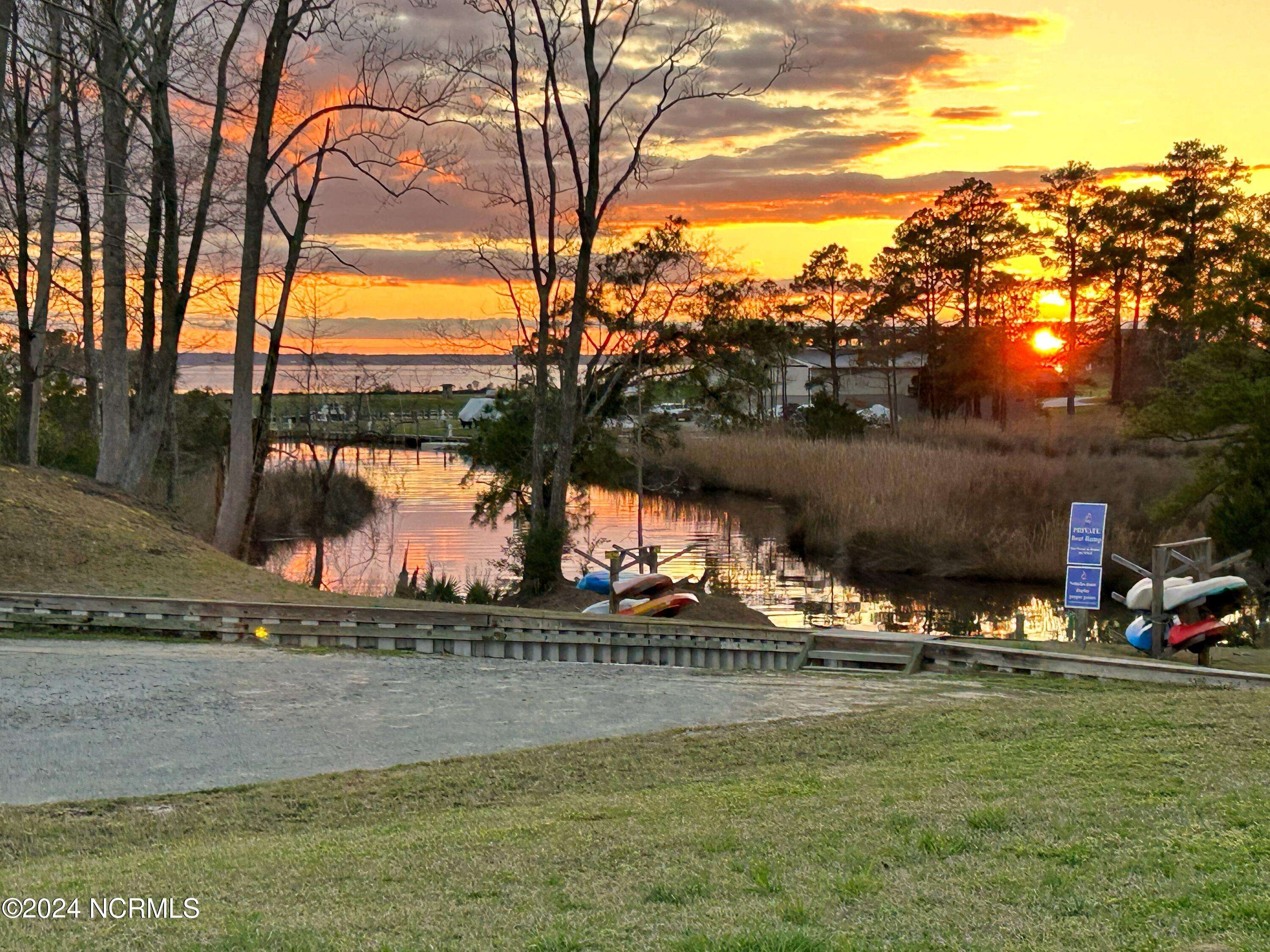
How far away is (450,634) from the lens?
15266 millimetres

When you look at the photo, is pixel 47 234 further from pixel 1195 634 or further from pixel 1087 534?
pixel 1195 634

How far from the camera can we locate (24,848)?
7.18m

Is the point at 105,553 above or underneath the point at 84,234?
underneath

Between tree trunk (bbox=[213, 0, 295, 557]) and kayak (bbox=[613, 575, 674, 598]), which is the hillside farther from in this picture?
kayak (bbox=[613, 575, 674, 598])

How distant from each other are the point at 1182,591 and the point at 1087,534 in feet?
5.50

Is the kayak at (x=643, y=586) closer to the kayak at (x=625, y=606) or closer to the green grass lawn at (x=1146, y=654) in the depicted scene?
the kayak at (x=625, y=606)

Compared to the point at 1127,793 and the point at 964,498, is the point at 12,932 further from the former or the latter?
the point at 964,498

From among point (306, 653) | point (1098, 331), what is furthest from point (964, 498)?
point (1098, 331)

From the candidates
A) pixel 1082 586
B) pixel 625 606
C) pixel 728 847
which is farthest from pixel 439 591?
pixel 728 847

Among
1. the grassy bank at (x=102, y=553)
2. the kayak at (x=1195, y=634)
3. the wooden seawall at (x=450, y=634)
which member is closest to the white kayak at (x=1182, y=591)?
the kayak at (x=1195, y=634)

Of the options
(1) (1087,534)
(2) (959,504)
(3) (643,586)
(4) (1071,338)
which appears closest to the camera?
(1) (1087,534)

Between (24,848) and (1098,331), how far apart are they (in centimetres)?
7307

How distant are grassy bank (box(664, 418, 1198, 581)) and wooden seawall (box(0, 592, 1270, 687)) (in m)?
20.4

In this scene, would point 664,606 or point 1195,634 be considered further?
point 664,606
